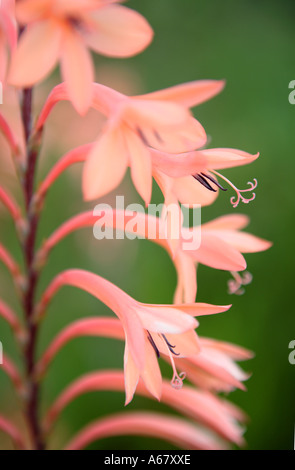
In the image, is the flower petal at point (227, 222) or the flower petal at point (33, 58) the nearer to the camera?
the flower petal at point (33, 58)

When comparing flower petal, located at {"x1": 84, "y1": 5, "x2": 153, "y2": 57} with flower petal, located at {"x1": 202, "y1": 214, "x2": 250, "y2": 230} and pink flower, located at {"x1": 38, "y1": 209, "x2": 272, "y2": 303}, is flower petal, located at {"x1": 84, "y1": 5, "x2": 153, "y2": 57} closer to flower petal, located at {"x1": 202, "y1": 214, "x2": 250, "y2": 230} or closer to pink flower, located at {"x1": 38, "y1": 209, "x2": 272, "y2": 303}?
pink flower, located at {"x1": 38, "y1": 209, "x2": 272, "y2": 303}

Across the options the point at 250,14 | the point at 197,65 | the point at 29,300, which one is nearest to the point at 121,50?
the point at 29,300

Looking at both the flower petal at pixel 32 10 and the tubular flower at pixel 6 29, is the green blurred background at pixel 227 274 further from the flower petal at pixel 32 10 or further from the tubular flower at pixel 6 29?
the flower petal at pixel 32 10

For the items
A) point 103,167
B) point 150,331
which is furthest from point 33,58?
point 150,331

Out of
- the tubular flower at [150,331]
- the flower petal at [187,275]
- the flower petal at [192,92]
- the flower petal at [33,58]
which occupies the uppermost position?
the flower petal at [33,58]

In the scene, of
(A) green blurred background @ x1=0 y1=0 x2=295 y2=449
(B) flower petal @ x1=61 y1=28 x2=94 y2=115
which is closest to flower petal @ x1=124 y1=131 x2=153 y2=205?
(B) flower petal @ x1=61 y1=28 x2=94 y2=115

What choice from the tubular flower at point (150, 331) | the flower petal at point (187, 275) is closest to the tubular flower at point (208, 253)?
the flower petal at point (187, 275)

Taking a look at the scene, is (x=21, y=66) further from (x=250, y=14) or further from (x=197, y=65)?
(x=250, y=14)
